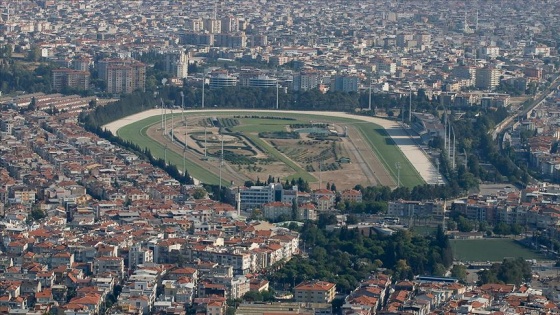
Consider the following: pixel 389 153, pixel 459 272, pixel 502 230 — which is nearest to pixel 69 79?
pixel 389 153

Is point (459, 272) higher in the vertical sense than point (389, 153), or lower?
higher

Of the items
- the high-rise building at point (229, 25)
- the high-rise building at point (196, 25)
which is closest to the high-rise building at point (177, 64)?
the high-rise building at point (196, 25)

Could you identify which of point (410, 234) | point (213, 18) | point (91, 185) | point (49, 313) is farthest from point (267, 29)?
point (49, 313)

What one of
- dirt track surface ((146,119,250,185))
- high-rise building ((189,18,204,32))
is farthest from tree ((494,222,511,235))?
high-rise building ((189,18,204,32))

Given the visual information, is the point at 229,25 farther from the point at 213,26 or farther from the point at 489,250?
the point at 489,250

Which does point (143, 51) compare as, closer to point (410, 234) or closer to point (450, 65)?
point (450, 65)

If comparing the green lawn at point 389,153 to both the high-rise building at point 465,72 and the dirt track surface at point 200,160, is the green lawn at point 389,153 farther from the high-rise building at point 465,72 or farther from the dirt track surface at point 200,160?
the high-rise building at point 465,72
